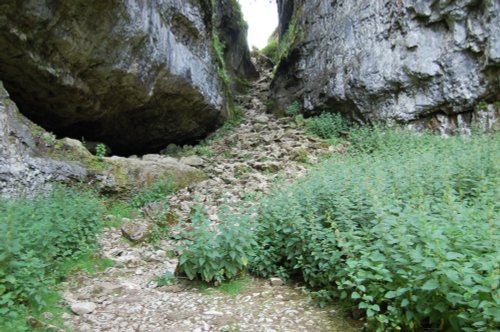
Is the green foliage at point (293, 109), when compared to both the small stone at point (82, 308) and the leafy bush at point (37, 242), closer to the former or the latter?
the leafy bush at point (37, 242)

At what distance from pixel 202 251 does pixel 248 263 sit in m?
0.63

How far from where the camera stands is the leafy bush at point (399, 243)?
8.91 feet

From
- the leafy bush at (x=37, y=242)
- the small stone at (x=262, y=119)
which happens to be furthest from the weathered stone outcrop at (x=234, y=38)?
the leafy bush at (x=37, y=242)

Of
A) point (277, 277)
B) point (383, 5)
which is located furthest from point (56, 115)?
point (383, 5)

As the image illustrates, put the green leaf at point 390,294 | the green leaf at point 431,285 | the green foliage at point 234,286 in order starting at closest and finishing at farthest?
the green leaf at point 431,285 → the green leaf at point 390,294 → the green foliage at point 234,286

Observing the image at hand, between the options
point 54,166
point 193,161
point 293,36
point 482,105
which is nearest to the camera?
point 54,166

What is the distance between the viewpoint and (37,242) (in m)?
4.27

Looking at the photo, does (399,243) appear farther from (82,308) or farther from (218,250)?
(82,308)

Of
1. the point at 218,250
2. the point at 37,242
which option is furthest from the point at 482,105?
the point at 37,242

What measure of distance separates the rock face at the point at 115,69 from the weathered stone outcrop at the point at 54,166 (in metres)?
1.23

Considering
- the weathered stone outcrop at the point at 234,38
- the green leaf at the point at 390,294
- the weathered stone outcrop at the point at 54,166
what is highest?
the weathered stone outcrop at the point at 234,38

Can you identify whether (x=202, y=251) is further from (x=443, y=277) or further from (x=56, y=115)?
(x=56, y=115)

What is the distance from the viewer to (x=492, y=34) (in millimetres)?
10289

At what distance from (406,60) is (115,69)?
815cm
